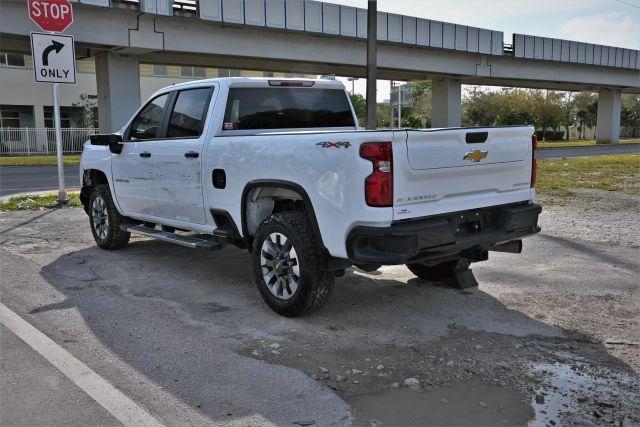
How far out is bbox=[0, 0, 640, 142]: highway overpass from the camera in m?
22.3

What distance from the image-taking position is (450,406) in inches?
135

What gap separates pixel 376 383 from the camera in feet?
12.2

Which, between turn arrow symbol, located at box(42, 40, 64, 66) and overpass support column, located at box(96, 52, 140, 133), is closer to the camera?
turn arrow symbol, located at box(42, 40, 64, 66)

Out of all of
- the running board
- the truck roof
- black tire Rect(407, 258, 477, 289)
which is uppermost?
the truck roof

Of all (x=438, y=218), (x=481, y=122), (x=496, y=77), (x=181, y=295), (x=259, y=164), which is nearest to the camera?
(x=438, y=218)

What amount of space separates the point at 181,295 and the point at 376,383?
268cm

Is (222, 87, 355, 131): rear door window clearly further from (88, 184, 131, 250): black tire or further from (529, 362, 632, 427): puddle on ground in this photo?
(529, 362, 632, 427): puddle on ground

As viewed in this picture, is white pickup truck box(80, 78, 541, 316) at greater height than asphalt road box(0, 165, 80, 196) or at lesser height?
greater

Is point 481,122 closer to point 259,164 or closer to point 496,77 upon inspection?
point 496,77

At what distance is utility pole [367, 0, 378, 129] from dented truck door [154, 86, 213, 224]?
26.8 feet

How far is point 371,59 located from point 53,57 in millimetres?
7060

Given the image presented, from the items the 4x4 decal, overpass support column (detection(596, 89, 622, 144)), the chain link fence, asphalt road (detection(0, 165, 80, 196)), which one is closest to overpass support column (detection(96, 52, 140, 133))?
asphalt road (detection(0, 165, 80, 196))

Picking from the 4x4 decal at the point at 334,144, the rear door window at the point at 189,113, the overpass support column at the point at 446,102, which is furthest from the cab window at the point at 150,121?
the overpass support column at the point at 446,102

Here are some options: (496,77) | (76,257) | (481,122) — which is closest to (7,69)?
(496,77)
